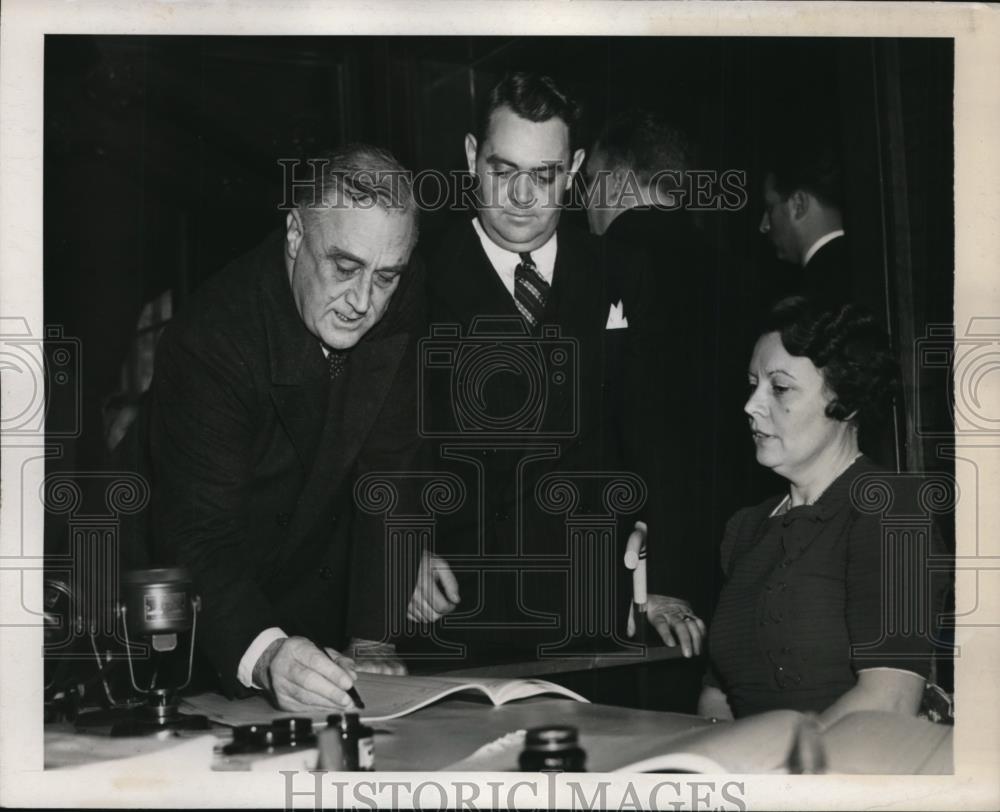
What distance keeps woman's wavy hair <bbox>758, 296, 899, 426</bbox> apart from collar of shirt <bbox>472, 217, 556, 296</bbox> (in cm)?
55

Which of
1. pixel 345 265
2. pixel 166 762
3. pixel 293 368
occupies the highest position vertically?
pixel 345 265

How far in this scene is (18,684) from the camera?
9.84ft

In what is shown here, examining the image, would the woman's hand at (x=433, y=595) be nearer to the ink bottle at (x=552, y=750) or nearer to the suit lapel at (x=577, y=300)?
the ink bottle at (x=552, y=750)

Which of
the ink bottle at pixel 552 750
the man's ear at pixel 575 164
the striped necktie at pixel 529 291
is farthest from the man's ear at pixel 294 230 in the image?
the ink bottle at pixel 552 750

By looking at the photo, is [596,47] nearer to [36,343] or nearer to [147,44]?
[147,44]

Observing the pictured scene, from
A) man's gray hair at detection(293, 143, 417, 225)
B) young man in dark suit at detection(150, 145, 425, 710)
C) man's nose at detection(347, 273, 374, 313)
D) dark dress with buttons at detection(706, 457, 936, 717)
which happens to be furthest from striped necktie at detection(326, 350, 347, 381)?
dark dress with buttons at detection(706, 457, 936, 717)

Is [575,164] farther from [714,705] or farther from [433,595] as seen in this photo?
[714,705]

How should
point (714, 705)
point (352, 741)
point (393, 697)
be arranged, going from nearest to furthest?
point (352, 741) < point (393, 697) < point (714, 705)

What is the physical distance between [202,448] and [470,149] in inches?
38.8

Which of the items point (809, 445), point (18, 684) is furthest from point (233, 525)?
point (809, 445)

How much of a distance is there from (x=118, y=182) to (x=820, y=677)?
6.80 ft

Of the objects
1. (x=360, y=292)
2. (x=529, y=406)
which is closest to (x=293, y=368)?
(x=360, y=292)

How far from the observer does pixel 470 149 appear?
3008 mm

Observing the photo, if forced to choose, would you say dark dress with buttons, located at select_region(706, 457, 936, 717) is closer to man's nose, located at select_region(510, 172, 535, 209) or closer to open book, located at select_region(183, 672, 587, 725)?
open book, located at select_region(183, 672, 587, 725)
